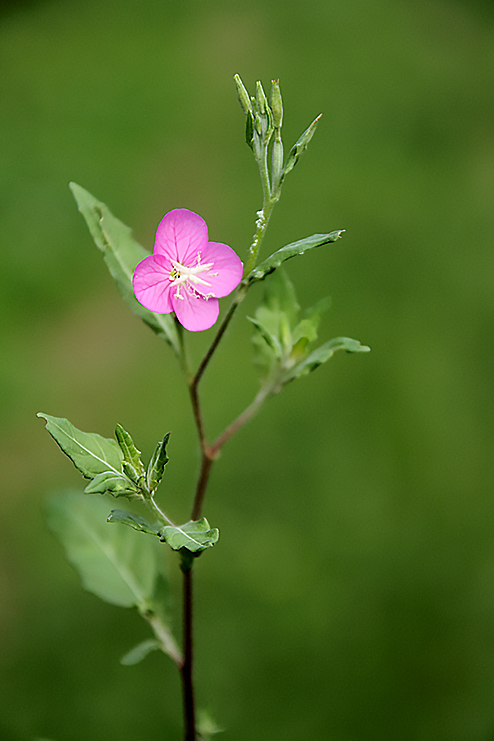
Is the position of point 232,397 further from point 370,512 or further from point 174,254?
point 174,254

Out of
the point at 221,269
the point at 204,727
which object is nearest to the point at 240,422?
the point at 221,269

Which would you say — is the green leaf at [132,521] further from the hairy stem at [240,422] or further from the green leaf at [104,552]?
the green leaf at [104,552]

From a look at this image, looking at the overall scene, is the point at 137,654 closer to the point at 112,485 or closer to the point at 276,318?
the point at 112,485

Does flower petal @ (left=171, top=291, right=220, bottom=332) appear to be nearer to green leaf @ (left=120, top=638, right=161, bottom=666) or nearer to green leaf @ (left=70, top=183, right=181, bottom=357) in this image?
green leaf @ (left=70, top=183, right=181, bottom=357)

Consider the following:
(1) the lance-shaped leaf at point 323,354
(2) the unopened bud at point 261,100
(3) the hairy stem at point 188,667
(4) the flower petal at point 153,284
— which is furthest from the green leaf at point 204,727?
(2) the unopened bud at point 261,100

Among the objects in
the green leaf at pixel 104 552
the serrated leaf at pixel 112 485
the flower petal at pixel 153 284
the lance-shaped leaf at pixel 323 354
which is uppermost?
the flower petal at pixel 153 284

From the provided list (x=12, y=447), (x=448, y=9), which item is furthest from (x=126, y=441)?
(x=448, y=9)

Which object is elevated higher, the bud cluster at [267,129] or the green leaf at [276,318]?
the bud cluster at [267,129]

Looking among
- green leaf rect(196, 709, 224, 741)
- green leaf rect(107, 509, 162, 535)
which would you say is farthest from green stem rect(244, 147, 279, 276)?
green leaf rect(196, 709, 224, 741)
